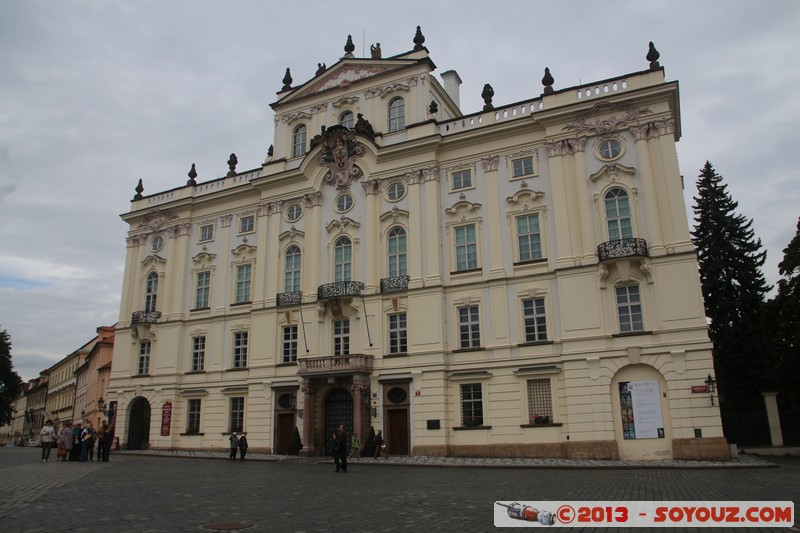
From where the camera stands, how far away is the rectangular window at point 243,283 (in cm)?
3950

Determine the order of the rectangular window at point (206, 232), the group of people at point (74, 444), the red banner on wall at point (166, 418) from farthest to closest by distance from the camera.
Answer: the rectangular window at point (206, 232), the red banner on wall at point (166, 418), the group of people at point (74, 444)

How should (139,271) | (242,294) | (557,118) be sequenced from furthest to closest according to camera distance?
1. (139,271)
2. (242,294)
3. (557,118)

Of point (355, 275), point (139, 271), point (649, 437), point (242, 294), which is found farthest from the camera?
point (139, 271)

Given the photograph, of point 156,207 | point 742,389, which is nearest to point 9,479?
point 156,207

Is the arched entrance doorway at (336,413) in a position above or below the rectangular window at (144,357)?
below

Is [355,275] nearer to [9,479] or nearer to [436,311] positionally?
[436,311]

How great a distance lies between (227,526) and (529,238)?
964 inches

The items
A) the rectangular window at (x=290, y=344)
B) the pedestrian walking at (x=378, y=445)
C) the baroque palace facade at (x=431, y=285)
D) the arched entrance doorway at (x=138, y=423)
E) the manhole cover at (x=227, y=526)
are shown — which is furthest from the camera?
the arched entrance doorway at (x=138, y=423)

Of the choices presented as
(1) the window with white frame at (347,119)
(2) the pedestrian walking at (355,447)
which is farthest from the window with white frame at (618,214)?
(1) the window with white frame at (347,119)

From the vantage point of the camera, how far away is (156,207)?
44312mm

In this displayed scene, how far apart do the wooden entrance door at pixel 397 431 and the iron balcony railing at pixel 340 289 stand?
270 inches

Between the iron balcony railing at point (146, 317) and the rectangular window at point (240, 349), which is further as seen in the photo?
the iron balcony railing at point (146, 317)

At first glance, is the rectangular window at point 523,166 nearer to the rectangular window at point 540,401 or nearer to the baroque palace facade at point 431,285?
the baroque palace facade at point 431,285

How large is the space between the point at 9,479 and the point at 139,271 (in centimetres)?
2670
